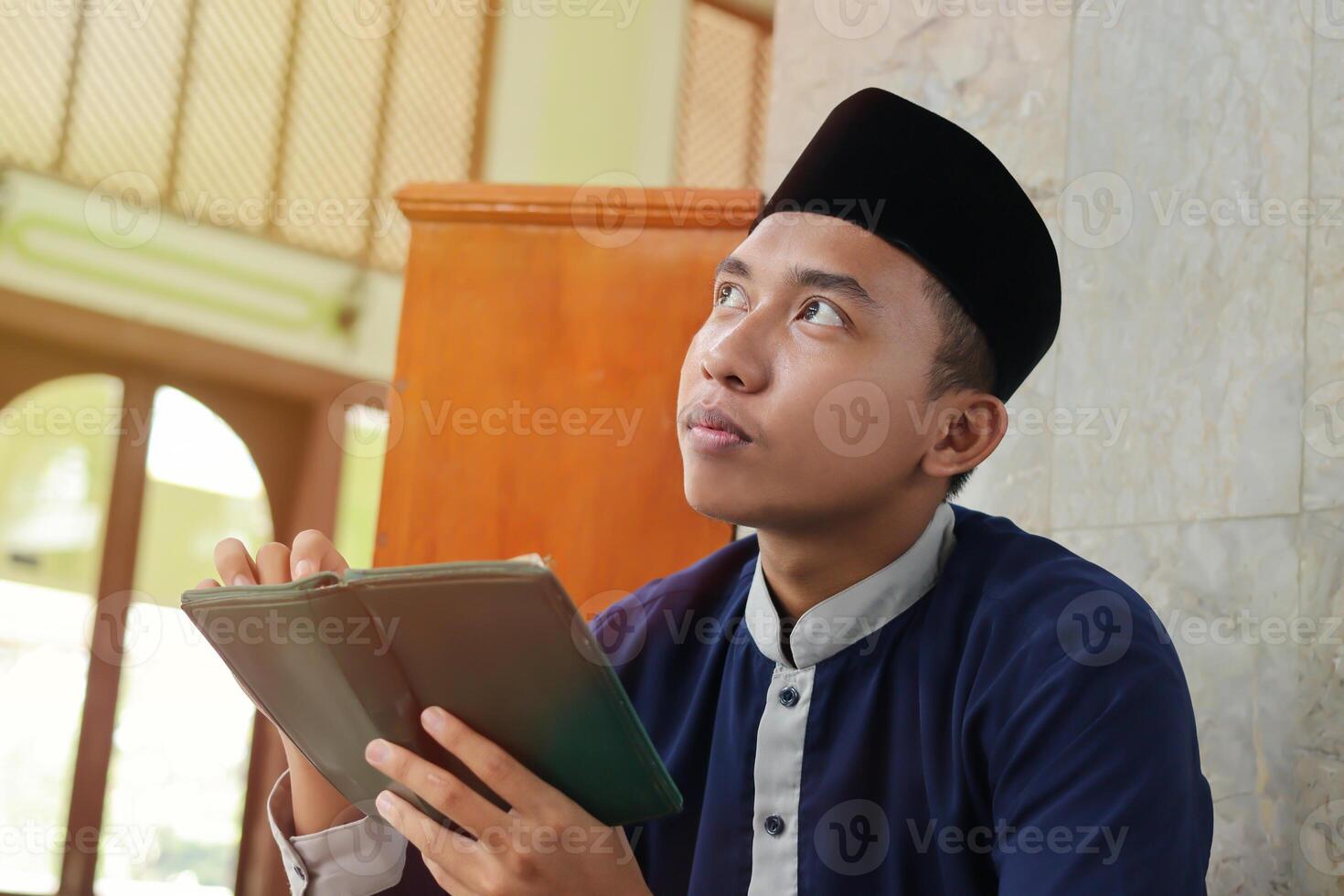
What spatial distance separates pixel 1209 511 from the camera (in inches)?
71.3

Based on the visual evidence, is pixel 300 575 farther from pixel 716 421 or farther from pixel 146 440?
pixel 146 440

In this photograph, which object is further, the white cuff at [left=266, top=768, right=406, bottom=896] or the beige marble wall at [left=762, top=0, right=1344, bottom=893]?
the beige marble wall at [left=762, top=0, right=1344, bottom=893]

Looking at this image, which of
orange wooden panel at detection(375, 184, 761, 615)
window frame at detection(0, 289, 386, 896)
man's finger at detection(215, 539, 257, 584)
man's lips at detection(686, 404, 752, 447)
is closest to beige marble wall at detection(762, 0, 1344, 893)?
orange wooden panel at detection(375, 184, 761, 615)

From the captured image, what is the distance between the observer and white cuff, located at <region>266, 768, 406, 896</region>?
140cm

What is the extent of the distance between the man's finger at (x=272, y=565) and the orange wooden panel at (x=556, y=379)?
110 centimetres

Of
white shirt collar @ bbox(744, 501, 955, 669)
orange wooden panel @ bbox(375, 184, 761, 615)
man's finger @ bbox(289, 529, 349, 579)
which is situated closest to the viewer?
man's finger @ bbox(289, 529, 349, 579)

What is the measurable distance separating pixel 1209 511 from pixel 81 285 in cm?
495

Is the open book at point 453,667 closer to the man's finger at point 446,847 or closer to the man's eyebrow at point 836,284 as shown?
the man's finger at point 446,847

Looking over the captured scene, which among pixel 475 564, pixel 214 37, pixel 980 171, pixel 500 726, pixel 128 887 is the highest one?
pixel 214 37

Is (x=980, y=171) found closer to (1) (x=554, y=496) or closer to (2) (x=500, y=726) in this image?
(2) (x=500, y=726)

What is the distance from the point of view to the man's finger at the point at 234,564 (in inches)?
51.1

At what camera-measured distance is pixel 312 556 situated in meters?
1.29

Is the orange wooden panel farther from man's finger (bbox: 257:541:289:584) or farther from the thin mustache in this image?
man's finger (bbox: 257:541:289:584)

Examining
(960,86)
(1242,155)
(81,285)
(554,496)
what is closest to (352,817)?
(554,496)
